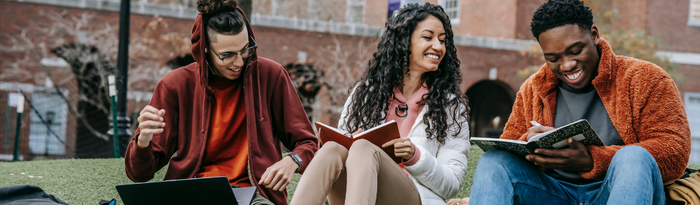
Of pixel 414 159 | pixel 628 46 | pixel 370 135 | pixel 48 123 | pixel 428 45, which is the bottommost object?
pixel 48 123

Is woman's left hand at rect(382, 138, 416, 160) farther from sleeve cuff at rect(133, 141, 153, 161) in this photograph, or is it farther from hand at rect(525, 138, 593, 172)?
sleeve cuff at rect(133, 141, 153, 161)

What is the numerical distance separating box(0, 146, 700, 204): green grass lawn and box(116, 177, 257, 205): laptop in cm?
224

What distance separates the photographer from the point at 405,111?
3141mm

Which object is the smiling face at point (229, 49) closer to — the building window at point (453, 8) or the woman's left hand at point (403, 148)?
the woman's left hand at point (403, 148)

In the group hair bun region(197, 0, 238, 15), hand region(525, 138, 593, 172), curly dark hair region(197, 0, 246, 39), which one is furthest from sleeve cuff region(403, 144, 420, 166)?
hair bun region(197, 0, 238, 15)

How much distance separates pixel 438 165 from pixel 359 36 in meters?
10.9

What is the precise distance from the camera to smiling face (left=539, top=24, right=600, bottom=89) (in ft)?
8.51

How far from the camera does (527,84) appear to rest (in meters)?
2.96

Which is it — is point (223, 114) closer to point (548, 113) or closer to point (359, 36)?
point (548, 113)

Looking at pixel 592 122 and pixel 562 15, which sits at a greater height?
pixel 562 15

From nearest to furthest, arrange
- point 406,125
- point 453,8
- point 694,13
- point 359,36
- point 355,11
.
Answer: point 406,125 → point 359,36 → point 694,13 → point 453,8 → point 355,11

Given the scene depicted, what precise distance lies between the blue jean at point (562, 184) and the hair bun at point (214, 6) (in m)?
1.47

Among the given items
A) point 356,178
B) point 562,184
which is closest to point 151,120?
point 356,178

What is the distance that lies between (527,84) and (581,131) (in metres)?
0.75
